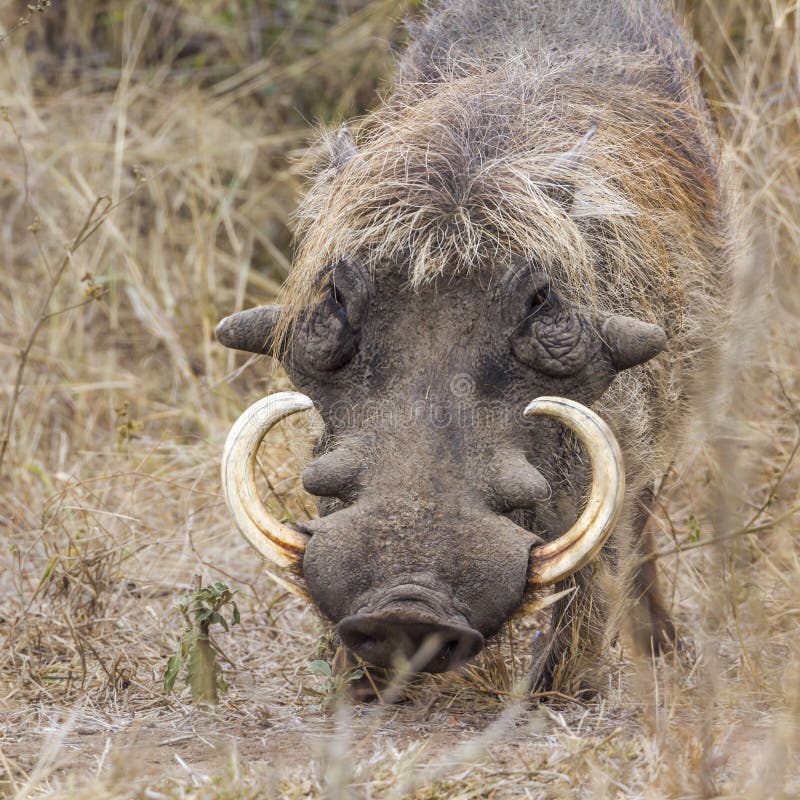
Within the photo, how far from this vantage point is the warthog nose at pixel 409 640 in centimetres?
227

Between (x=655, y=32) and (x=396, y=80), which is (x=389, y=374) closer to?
(x=396, y=80)

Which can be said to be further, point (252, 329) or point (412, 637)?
point (252, 329)

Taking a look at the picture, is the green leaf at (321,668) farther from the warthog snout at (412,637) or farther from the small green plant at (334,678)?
the warthog snout at (412,637)

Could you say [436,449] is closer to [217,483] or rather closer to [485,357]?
[485,357]

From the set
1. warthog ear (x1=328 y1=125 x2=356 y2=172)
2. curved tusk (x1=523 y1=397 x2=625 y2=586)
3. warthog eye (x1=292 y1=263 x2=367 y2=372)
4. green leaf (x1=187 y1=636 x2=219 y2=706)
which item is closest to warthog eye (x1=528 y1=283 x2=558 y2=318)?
curved tusk (x1=523 y1=397 x2=625 y2=586)

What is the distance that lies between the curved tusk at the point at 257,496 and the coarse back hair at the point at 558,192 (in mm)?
280

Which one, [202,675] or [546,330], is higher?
[546,330]

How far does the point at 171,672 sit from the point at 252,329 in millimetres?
742

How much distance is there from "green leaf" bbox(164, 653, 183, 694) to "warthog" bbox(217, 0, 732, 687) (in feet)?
0.91

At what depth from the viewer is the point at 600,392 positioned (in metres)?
2.75

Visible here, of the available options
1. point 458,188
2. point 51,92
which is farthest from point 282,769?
point 51,92

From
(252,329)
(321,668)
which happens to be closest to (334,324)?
(252,329)

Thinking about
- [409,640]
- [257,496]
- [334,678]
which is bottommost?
[334,678]

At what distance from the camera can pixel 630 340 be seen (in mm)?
2680
